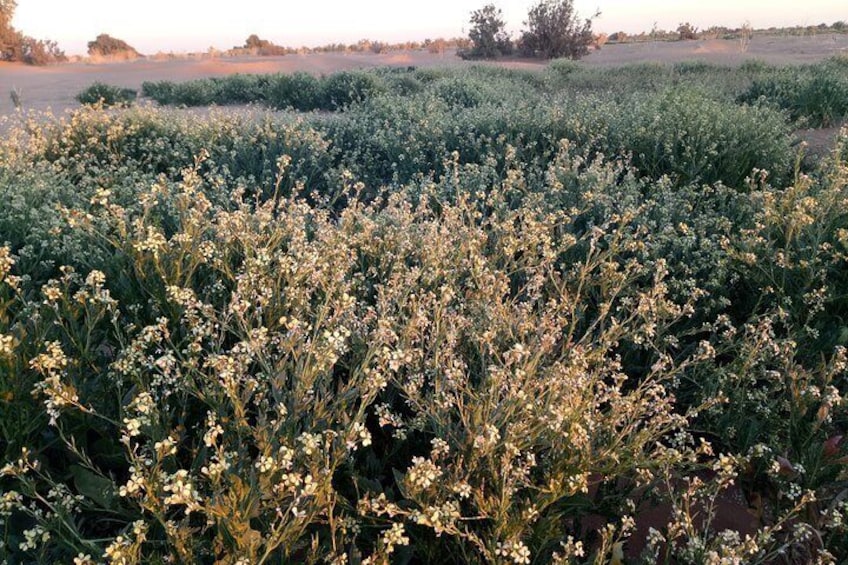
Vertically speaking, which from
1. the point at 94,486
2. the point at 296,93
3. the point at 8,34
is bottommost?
the point at 94,486

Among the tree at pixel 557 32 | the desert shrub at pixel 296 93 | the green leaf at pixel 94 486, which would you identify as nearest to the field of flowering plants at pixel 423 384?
the green leaf at pixel 94 486

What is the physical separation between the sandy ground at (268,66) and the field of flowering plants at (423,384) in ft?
37.3

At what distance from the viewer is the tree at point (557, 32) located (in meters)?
23.2

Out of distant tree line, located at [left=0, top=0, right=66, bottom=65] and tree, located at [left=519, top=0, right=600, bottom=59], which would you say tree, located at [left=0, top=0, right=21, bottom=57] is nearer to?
distant tree line, located at [left=0, top=0, right=66, bottom=65]

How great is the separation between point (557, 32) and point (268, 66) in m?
10.8

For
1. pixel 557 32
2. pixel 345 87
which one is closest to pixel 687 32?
pixel 557 32

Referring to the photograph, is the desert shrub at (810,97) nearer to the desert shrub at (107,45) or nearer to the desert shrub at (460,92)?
the desert shrub at (460,92)

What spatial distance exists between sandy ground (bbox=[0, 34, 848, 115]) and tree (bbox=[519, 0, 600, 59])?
0.72m

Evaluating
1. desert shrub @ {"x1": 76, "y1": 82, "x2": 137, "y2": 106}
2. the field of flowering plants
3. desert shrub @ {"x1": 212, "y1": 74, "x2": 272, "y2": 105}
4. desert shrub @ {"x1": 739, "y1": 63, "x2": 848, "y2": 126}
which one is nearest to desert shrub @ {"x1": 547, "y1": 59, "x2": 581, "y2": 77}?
desert shrub @ {"x1": 739, "y1": 63, "x2": 848, "y2": 126}

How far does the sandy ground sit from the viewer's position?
15539mm

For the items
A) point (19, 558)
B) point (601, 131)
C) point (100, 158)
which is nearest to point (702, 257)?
point (601, 131)

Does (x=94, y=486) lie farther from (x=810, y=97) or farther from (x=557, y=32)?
(x=557, y=32)

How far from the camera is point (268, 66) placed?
19406mm

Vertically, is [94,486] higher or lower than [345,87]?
lower
